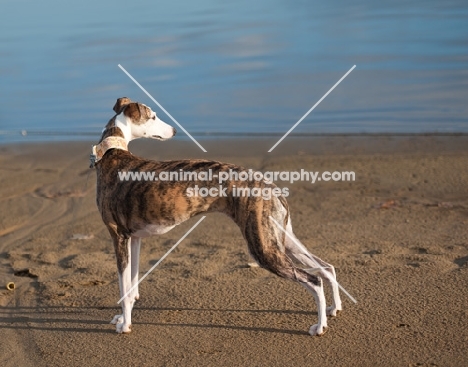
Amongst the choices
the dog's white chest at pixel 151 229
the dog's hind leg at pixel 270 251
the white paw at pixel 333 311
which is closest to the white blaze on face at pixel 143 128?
the dog's white chest at pixel 151 229

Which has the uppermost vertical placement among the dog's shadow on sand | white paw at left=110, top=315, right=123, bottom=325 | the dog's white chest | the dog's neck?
the dog's neck

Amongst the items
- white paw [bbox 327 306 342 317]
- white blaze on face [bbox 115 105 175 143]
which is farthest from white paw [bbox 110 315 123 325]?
white paw [bbox 327 306 342 317]

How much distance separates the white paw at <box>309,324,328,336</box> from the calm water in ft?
23.0

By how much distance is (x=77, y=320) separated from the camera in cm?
693

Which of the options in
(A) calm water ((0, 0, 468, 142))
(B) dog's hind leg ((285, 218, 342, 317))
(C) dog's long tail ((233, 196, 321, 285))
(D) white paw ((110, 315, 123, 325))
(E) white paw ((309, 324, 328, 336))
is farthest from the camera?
(A) calm water ((0, 0, 468, 142))

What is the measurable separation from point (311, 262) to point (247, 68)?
37.4 feet

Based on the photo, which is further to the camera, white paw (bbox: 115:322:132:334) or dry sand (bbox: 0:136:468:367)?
white paw (bbox: 115:322:132:334)

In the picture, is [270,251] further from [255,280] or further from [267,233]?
[255,280]

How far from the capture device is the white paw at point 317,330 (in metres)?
6.33

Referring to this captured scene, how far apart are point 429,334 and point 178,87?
10.5 meters

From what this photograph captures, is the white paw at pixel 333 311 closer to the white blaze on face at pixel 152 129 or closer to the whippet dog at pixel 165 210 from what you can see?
the whippet dog at pixel 165 210

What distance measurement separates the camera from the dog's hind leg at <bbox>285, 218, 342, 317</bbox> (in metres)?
6.47

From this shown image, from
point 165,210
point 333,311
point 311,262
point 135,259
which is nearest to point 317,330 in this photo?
point 333,311

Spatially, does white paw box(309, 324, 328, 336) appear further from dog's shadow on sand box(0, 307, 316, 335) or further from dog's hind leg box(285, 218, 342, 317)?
dog's hind leg box(285, 218, 342, 317)
